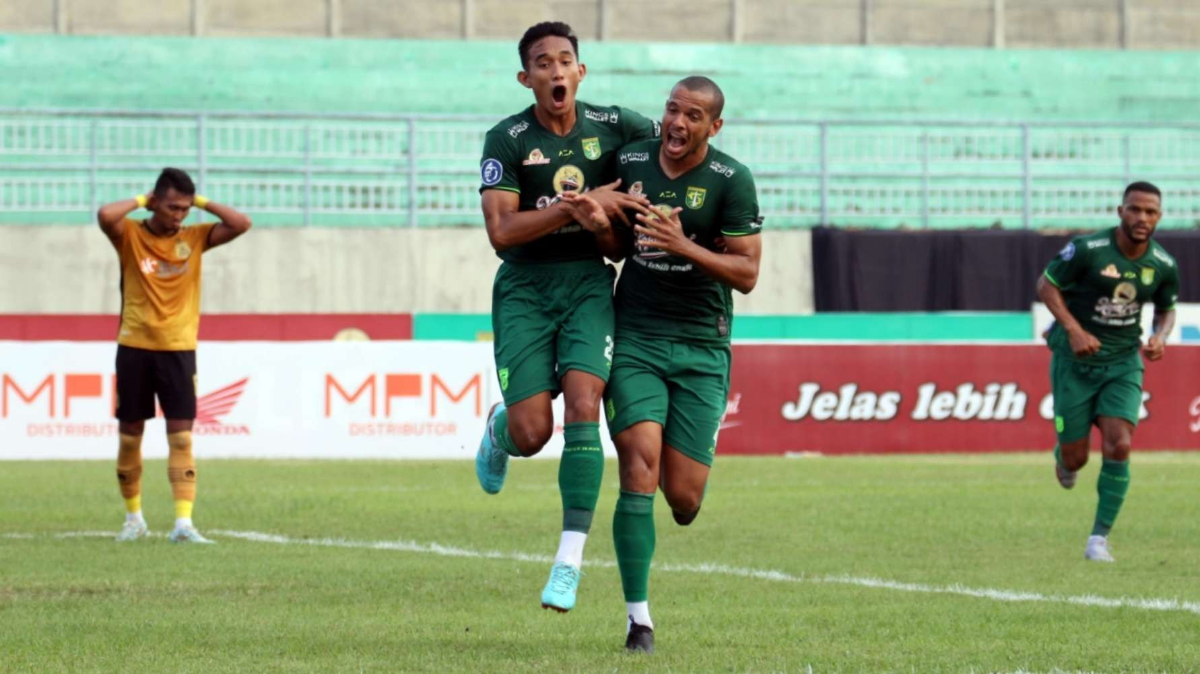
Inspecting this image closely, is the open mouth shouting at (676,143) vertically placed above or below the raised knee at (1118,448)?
above

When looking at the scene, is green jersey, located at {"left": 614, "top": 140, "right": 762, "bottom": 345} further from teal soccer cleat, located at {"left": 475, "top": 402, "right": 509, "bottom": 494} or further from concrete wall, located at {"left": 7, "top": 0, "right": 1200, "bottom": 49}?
concrete wall, located at {"left": 7, "top": 0, "right": 1200, "bottom": 49}

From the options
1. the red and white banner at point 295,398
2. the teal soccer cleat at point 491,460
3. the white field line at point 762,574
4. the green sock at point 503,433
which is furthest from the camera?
the red and white banner at point 295,398

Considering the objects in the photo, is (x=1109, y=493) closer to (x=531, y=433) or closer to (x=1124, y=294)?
(x=1124, y=294)

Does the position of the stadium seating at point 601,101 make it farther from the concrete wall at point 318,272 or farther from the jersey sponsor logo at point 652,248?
the jersey sponsor logo at point 652,248

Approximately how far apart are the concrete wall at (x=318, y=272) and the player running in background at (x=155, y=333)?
542 inches

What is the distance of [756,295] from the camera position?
27.6 metres

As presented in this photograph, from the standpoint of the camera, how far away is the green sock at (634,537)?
7.38 meters

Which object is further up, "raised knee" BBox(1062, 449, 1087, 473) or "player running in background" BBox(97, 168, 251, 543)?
"player running in background" BBox(97, 168, 251, 543)

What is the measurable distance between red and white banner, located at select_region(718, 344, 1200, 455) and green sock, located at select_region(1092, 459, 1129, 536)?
10.4 metres

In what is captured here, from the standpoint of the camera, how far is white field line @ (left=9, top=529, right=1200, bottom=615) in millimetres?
8930

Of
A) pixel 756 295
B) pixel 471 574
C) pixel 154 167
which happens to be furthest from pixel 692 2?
pixel 471 574

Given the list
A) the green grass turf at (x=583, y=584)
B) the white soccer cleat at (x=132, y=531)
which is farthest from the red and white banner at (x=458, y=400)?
the white soccer cleat at (x=132, y=531)

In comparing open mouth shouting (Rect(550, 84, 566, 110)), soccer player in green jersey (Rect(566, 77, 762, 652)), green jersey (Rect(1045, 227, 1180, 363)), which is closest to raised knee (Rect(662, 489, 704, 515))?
soccer player in green jersey (Rect(566, 77, 762, 652))

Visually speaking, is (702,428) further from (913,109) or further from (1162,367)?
(913,109)
